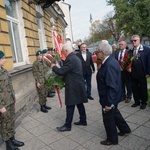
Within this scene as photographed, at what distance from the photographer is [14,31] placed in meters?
6.89

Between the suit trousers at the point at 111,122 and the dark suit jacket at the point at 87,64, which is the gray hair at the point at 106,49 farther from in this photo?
the dark suit jacket at the point at 87,64

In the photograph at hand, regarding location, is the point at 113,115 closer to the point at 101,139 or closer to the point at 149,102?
the point at 101,139

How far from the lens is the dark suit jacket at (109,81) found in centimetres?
304

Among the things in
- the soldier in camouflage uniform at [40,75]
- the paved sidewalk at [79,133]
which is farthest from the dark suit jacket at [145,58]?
the soldier in camouflage uniform at [40,75]

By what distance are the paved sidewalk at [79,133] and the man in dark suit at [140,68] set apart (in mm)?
375

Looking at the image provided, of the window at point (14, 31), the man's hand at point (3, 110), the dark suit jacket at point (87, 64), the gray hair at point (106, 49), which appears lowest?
the man's hand at point (3, 110)

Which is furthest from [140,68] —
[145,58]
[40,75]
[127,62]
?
[40,75]

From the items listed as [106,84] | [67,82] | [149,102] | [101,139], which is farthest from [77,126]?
[149,102]

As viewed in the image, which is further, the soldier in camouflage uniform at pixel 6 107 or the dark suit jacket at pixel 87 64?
the dark suit jacket at pixel 87 64

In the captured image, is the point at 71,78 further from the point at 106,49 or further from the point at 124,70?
the point at 124,70

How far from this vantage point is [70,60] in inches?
149

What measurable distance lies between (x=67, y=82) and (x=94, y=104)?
2.13 meters

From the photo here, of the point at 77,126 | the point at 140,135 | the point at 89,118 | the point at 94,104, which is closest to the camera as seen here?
the point at 140,135

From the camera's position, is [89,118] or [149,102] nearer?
[89,118]
